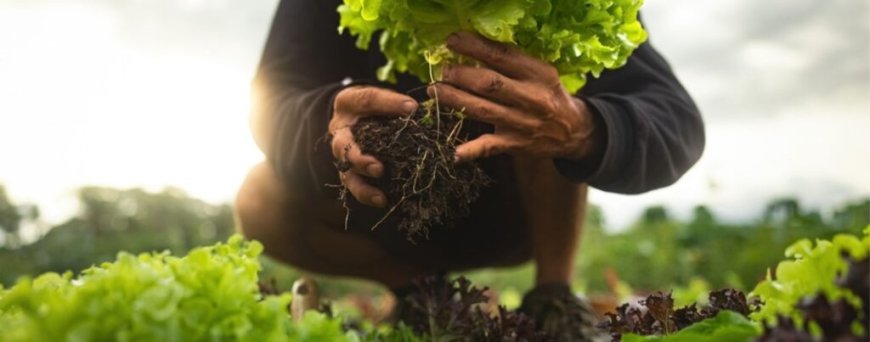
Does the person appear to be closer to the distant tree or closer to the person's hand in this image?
the person's hand

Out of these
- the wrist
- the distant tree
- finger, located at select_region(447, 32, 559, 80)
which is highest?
the wrist

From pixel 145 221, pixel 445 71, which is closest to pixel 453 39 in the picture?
pixel 445 71

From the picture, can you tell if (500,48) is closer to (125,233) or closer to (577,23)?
(577,23)

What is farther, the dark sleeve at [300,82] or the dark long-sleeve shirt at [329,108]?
the dark sleeve at [300,82]

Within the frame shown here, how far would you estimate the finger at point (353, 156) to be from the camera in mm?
2197

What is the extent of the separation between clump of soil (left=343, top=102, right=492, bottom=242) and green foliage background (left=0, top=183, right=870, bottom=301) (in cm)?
541

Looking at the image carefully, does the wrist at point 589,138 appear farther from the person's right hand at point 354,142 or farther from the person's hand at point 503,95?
the person's right hand at point 354,142

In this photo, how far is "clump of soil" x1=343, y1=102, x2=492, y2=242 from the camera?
2.21 m

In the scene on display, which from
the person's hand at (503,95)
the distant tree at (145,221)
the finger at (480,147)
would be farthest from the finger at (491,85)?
the distant tree at (145,221)

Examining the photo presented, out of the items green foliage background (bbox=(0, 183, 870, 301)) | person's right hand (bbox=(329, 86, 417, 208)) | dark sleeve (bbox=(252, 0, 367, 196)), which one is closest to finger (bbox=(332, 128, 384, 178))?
person's right hand (bbox=(329, 86, 417, 208))

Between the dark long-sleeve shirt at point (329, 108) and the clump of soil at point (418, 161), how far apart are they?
0.42 meters

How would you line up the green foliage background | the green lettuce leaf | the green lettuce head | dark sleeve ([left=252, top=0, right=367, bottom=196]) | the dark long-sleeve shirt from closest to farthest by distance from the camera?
the green lettuce leaf < the green lettuce head < the dark long-sleeve shirt < dark sleeve ([left=252, top=0, right=367, bottom=196]) < the green foliage background

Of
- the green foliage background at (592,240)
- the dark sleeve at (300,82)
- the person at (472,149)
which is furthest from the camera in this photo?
the green foliage background at (592,240)

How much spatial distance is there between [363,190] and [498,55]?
516mm
